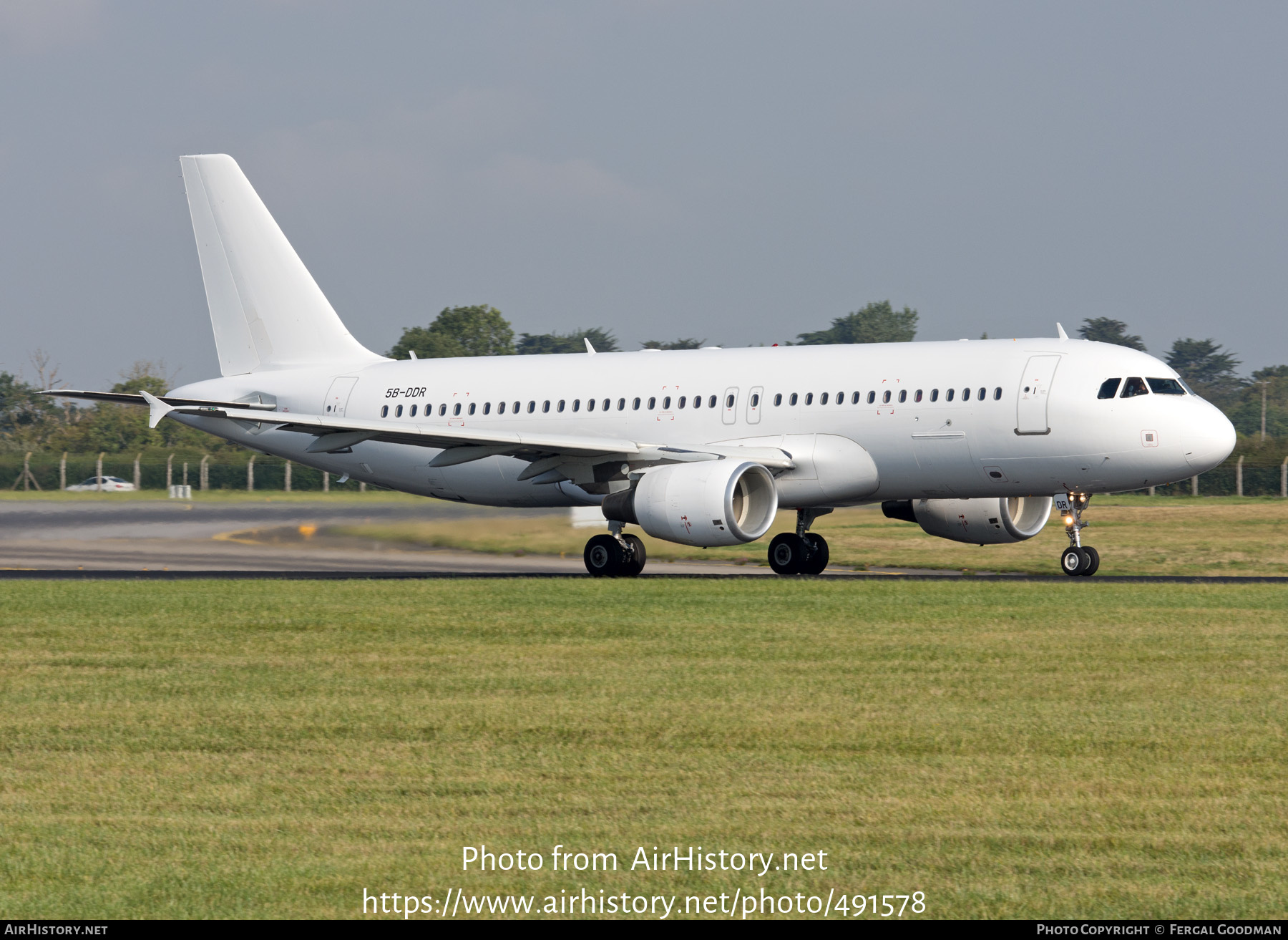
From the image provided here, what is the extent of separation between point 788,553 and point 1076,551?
512 cm

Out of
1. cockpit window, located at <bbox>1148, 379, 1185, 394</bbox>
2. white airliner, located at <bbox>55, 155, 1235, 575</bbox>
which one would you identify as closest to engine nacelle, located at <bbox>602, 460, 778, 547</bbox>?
white airliner, located at <bbox>55, 155, 1235, 575</bbox>

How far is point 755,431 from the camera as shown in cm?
2845

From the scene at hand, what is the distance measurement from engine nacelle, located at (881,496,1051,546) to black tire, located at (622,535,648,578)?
457 cm

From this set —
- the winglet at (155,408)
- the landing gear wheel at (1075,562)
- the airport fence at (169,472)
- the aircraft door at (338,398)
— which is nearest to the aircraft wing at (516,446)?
the winglet at (155,408)

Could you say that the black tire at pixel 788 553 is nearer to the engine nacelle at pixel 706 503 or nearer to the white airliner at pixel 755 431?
the white airliner at pixel 755 431

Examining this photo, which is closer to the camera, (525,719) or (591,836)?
(591,836)

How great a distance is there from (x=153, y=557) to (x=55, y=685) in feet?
72.8

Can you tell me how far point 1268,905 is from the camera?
6926 millimetres

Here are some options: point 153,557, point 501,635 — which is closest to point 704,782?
point 501,635

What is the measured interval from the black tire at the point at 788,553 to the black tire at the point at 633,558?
106 inches

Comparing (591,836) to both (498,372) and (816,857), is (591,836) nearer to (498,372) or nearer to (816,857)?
(816,857)

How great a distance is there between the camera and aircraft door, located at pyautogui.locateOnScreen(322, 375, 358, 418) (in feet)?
111

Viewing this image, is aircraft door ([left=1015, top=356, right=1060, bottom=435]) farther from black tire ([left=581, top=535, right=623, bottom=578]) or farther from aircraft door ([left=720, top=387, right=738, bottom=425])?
black tire ([left=581, top=535, right=623, bottom=578])
